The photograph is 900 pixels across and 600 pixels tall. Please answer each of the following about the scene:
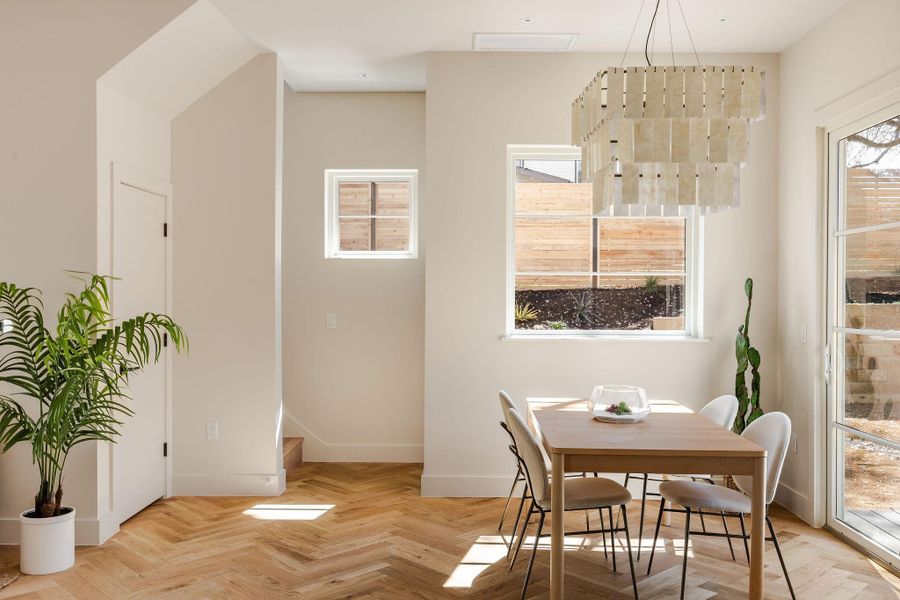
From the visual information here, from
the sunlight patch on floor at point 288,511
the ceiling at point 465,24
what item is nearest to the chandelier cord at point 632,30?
the ceiling at point 465,24

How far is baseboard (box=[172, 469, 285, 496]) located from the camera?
4590 mm

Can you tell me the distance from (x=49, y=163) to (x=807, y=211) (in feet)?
14.7

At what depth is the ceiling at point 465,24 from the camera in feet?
12.6

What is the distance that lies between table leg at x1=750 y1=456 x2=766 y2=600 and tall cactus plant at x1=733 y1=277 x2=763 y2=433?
1677 mm

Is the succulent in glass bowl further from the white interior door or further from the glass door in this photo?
the white interior door

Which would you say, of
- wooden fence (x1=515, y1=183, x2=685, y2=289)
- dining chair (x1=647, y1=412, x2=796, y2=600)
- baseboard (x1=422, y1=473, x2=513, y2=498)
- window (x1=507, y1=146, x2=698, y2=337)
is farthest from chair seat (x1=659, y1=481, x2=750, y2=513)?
wooden fence (x1=515, y1=183, x2=685, y2=289)

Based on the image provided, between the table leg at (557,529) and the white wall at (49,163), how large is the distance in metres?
2.57

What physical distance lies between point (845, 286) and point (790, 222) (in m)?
0.68

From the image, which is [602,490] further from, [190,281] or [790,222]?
[190,281]

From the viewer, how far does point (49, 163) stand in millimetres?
3719

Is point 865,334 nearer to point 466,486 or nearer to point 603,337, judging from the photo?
point 603,337

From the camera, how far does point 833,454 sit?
393cm

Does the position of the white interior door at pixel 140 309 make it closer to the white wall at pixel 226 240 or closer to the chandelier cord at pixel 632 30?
the white wall at pixel 226 240

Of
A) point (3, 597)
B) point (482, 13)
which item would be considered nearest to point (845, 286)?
point (482, 13)
